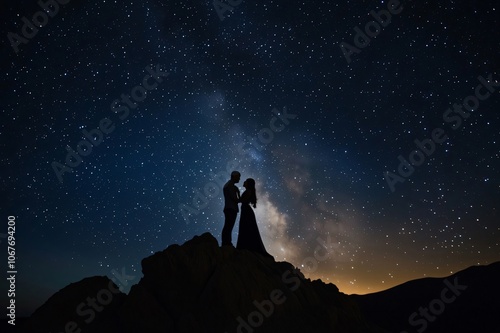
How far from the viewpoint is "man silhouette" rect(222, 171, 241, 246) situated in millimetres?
8914

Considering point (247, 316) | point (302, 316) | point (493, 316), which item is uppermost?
point (247, 316)

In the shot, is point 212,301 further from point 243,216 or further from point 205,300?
point 243,216

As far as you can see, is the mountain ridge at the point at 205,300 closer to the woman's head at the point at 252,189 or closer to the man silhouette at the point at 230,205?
the man silhouette at the point at 230,205

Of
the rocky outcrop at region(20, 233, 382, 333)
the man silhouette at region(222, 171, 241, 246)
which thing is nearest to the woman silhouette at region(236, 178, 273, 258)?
the man silhouette at region(222, 171, 241, 246)

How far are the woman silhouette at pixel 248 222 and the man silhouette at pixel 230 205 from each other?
8.5 inches

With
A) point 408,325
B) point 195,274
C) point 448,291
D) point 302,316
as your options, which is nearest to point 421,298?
point 448,291

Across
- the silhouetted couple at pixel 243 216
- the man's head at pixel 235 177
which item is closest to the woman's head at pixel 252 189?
the silhouetted couple at pixel 243 216

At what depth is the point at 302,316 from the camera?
710cm

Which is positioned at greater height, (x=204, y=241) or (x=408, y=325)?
(x=204, y=241)

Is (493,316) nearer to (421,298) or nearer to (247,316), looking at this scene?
(421,298)

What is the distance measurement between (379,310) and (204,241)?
19.3m

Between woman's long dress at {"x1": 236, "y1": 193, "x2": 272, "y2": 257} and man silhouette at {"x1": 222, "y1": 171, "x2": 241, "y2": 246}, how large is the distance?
21 cm

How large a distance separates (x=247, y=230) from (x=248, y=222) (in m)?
0.24

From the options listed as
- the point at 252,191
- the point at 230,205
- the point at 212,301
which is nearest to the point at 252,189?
the point at 252,191
